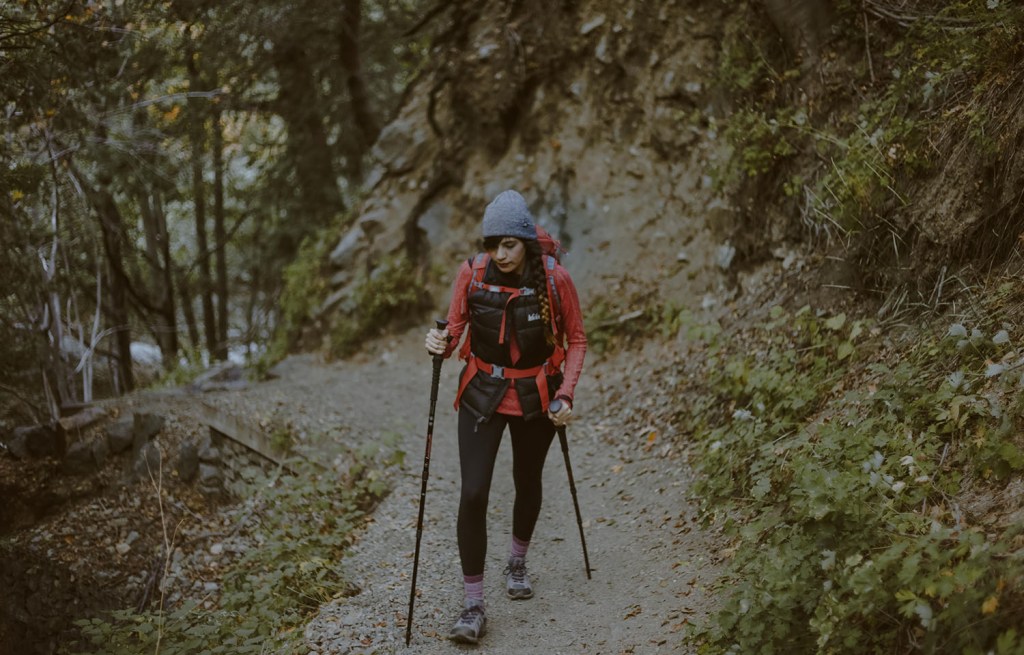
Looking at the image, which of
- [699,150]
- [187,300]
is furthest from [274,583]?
[187,300]

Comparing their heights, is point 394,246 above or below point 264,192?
below

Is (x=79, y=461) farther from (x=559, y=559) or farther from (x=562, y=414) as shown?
(x=562, y=414)

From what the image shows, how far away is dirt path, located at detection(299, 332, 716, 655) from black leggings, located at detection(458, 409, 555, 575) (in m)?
0.58

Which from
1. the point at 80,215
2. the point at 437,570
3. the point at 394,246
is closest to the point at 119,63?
the point at 80,215

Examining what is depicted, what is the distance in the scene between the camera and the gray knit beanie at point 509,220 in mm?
4215

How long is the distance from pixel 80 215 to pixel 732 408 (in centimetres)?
736

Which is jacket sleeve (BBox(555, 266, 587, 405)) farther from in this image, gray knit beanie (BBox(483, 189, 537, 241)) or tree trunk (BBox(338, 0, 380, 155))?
tree trunk (BBox(338, 0, 380, 155))

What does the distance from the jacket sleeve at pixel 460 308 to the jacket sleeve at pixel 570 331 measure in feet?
1.74

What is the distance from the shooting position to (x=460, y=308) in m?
4.46

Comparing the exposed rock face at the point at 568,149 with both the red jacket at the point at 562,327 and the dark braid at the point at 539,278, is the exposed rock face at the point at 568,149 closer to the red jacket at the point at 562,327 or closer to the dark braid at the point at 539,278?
the red jacket at the point at 562,327

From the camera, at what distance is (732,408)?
236 inches

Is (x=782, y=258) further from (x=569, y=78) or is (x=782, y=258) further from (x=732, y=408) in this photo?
(x=569, y=78)

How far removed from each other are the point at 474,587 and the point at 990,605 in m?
2.65

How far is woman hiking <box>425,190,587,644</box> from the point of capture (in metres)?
4.29
